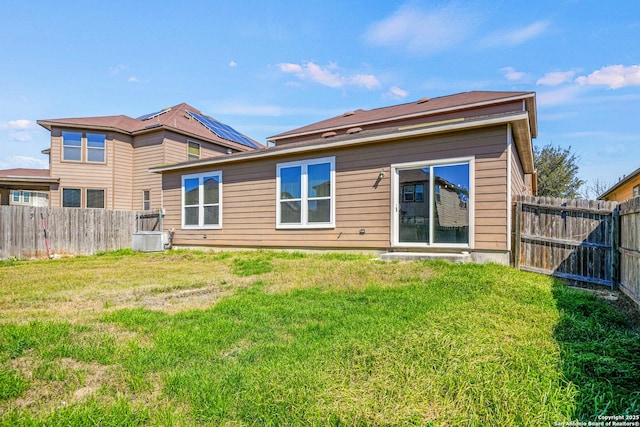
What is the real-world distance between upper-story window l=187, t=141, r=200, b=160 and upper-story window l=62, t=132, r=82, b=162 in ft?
14.9

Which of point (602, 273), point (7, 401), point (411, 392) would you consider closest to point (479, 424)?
point (411, 392)

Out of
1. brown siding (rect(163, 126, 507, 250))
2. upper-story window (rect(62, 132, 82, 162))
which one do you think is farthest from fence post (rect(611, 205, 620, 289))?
upper-story window (rect(62, 132, 82, 162))

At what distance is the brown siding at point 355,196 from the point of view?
620 centimetres

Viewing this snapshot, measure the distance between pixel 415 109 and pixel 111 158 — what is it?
13.2 m

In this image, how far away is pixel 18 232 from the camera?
9414 millimetres

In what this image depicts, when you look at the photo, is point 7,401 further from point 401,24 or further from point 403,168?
point 401,24

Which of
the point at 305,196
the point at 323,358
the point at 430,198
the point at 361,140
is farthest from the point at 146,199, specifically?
the point at 323,358

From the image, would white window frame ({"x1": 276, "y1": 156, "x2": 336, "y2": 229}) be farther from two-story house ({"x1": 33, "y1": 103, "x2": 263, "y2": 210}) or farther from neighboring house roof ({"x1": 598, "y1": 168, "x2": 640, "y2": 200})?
neighboring house roof ({"x1": 598, "y1": 168, "x2": 640, "y2": 200})

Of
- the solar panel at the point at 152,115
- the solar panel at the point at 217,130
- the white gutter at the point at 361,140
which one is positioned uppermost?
the solar panel at the point at 152,115

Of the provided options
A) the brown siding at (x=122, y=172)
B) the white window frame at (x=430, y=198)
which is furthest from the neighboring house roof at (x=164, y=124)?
the white window frame at (x=430, y=198)

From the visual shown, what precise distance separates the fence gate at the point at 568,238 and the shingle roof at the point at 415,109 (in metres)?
5.66

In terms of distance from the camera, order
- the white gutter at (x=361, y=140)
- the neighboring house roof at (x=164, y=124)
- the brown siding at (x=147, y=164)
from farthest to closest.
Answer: the brown siding at (x=147, y=164)
the neighboring house roof at (x=164, y=124)
the white gutter at (x=361, y=140)

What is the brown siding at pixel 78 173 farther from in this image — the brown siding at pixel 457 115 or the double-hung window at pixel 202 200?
the brown siding at pixel 457 115

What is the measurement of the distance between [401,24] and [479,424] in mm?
10174
